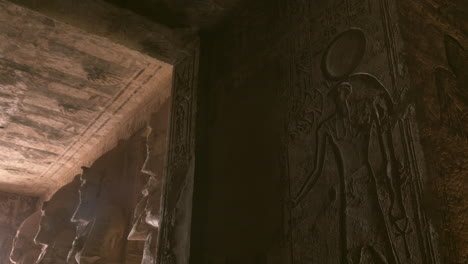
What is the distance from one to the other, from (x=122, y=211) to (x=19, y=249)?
3.96 metres

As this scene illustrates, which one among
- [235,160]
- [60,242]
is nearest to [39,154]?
[60,242]

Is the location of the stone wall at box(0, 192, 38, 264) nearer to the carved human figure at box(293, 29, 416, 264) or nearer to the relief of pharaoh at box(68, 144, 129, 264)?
the relief of pharaoh at box(68, 144, 129, 264)

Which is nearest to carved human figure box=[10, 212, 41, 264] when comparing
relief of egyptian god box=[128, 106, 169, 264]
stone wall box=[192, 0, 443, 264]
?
relief of egyptian god box=[128, 106, 169, 264]

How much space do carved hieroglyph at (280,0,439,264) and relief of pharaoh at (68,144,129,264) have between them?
3.06 metres

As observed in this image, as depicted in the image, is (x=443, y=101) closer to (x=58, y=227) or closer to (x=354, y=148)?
(x=354, y=148)

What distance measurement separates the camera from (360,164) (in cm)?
170

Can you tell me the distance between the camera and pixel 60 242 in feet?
19.8

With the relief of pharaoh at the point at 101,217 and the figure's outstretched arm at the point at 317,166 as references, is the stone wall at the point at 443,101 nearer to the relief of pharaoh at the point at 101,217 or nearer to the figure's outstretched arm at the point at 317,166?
the figure's outstretched arm at the point at 317,166

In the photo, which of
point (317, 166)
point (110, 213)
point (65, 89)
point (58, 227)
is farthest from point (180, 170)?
point (58, 227)

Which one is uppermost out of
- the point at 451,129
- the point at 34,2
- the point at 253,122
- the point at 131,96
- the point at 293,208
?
the point at 131,96

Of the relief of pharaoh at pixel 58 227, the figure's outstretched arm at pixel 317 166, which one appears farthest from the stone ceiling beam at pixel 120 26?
the relief of pharaoh at pixel 58 227

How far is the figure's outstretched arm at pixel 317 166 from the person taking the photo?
1.89 m

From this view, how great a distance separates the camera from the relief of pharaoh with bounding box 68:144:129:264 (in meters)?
4.51

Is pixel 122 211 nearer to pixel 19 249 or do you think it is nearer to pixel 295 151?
pixel 295 151
